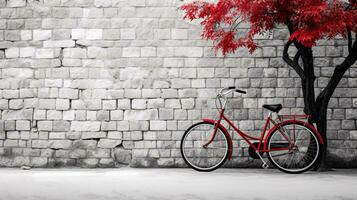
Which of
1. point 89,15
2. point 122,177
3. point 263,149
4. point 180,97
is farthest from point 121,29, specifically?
point 263,149

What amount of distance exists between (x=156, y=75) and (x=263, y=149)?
7.36ft

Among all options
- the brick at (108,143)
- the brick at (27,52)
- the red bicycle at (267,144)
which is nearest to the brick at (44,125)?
the brick at (108,143)

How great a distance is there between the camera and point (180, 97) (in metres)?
6.92

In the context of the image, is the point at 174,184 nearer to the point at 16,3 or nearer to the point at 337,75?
the point at 337,75

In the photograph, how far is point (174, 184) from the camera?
5102 millimetres

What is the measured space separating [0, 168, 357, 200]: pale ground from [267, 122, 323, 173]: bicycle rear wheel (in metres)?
0.19

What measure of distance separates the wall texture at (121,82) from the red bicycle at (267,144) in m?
0.36

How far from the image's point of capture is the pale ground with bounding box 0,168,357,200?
440 centimetres

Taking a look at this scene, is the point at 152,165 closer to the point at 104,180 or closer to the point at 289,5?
the point at 104,180

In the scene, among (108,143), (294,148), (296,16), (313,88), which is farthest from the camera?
(108,143)

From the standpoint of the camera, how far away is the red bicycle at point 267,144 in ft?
19.4

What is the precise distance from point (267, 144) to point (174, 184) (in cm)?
167

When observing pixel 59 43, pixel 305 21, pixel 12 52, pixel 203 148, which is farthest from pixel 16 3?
pixel 305 21

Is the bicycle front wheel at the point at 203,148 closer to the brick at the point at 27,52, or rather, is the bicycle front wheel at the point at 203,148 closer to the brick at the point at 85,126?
the brick at the point at 85,126
